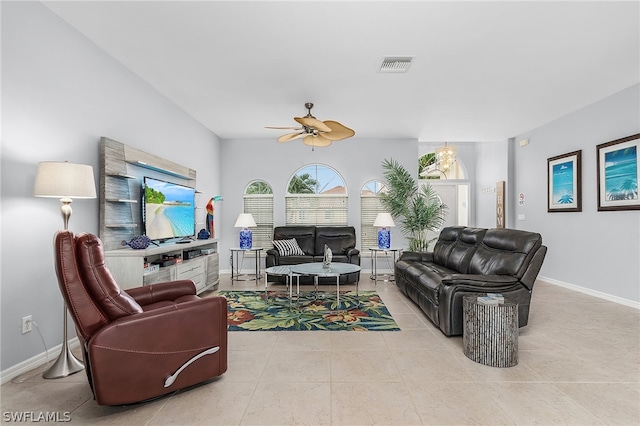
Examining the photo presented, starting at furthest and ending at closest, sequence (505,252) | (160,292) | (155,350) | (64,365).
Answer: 1. (505,252)
2. (160,292)
3. (64,365)
4. (155,350)

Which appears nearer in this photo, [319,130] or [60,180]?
[60,180]

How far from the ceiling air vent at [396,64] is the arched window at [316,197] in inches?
139

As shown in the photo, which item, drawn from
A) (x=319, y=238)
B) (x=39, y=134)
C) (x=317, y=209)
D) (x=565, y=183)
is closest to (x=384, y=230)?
(x=319, y=238)

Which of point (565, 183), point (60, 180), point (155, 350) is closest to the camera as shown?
point (155, 350)

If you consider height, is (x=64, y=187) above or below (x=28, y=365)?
above

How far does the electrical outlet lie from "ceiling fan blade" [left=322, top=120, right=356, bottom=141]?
3324 millimetres

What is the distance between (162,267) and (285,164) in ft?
12.7

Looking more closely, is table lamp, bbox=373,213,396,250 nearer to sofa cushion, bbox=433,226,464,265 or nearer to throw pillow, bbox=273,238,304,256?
sofa cushion, bbox=433,226,464,265

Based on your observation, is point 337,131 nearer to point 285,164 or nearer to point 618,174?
point 285,164

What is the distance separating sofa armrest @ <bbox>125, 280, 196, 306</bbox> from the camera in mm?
2732

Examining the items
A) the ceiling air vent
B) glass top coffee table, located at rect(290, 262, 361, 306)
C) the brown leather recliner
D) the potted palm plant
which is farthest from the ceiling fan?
the potted palm plant

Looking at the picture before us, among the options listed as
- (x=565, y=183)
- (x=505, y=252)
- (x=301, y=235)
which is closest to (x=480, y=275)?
(x=505, y=252)

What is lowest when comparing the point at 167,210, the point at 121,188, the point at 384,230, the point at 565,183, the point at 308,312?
the point at 308,312

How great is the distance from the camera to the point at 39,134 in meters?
2.73
